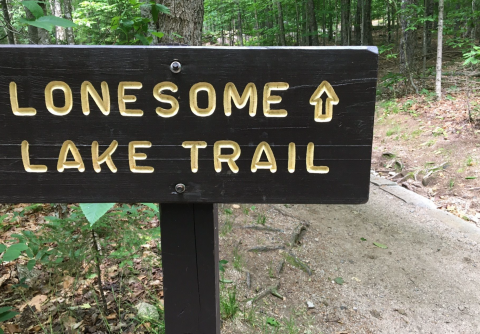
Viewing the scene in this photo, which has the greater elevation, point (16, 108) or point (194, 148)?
point (16, 108)

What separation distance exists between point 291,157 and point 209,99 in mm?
335

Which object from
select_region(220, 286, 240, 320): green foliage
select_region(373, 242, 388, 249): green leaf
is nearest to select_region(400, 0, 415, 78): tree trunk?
select_region(373, 242, 388, 249): green leaf

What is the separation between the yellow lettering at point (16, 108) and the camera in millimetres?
1047

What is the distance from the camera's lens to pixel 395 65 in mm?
15992

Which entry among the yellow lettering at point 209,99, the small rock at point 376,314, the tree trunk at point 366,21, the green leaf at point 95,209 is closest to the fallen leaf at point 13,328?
the green leaf at point 95,209

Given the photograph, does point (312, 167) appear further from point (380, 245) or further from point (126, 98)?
point (380, 245)

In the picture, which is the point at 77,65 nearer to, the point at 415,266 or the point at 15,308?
the point at 15,308

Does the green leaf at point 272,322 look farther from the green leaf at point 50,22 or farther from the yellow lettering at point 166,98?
the green leaf at point 50,22

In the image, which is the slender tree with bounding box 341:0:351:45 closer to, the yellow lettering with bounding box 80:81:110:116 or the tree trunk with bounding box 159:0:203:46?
the tree trunk with bounding box 159:0:203:46

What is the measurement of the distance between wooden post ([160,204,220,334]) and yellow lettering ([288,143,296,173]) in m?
0.33

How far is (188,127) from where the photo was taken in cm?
106

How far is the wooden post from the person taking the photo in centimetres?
120

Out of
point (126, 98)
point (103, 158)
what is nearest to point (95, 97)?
point (126, 98)

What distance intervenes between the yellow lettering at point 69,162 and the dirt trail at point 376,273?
6.65ft
